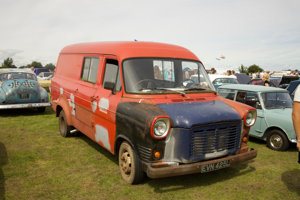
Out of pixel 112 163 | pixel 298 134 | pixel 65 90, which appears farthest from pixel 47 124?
pixel 298 134

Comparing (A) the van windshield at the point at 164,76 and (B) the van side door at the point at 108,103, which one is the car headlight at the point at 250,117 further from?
(B) the van side door at the point at 108,103

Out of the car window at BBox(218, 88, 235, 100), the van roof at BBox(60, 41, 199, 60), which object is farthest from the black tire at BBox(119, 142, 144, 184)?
the car window at BBox(218, 88, 235, 100)

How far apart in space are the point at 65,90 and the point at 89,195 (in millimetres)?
3420

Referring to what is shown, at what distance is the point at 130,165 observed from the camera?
14.9 feet

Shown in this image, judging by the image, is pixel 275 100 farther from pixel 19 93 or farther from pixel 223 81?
pixel 19 93

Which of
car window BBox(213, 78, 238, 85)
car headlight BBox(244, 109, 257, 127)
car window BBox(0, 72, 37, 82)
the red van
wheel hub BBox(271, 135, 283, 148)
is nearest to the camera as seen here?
the red van

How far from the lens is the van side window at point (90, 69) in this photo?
226 inches

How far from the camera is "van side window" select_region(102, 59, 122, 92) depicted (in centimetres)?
499

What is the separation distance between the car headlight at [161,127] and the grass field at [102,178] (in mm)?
1030

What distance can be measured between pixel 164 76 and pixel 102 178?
2.18 m

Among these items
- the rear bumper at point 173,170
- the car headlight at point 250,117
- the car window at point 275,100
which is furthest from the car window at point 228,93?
the rear bumper at point 173,170

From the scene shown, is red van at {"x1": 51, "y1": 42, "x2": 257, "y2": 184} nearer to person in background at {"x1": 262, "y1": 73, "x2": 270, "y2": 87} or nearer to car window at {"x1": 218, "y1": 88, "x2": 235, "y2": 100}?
car window at {"x1": 218, "y1": 88, "x2": 235, "y2": 100}

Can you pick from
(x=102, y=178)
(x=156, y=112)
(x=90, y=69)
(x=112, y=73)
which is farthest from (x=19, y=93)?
(x=156, y=112)

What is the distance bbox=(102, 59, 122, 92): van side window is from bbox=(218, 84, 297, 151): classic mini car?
159 inches
